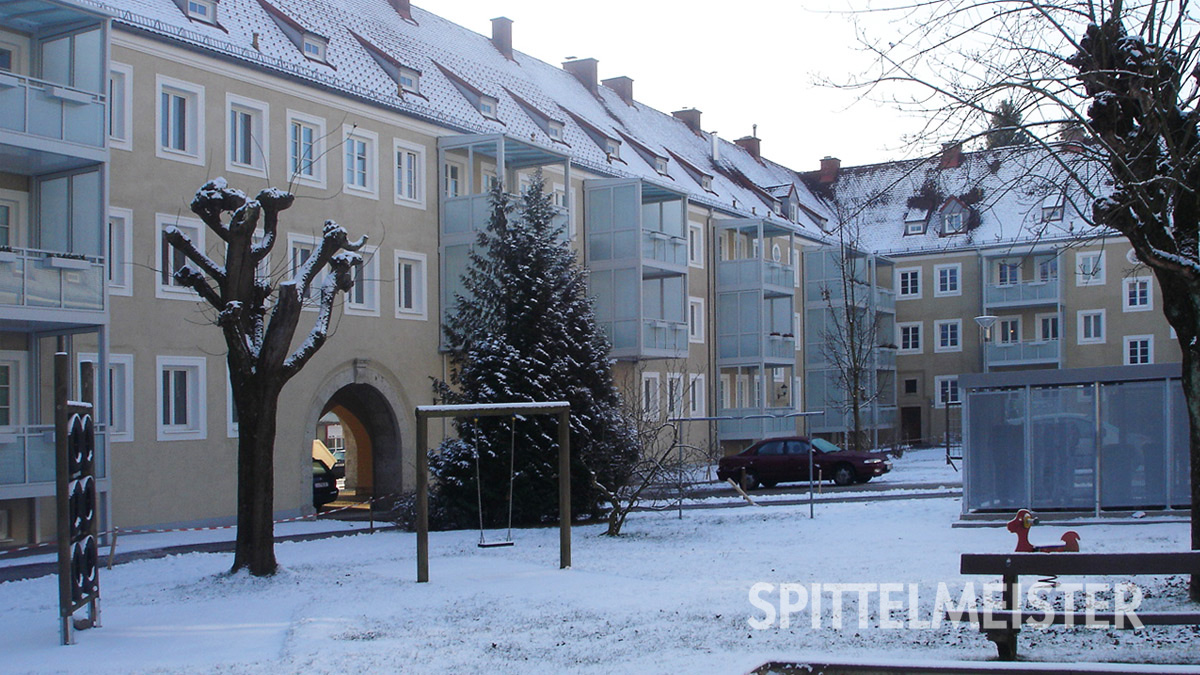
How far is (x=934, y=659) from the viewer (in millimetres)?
8586

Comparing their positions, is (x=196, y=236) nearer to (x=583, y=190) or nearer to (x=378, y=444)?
(x=378, y=444)

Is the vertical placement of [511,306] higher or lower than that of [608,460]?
higher

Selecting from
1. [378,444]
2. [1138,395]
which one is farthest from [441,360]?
[1138,395]

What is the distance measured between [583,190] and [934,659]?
2953 centimetres

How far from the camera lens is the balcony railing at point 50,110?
1894 centimetres

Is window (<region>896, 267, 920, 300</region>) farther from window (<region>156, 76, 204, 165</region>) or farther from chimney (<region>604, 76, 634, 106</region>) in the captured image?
window (<region>156, 76, 204, 165</region>)

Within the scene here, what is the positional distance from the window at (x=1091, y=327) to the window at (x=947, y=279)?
227 inches

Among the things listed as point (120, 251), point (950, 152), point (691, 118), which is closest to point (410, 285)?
point (120, 251)

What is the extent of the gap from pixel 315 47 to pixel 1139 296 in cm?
3831

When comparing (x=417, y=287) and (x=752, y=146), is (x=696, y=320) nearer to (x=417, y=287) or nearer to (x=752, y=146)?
(x=417, y=287)

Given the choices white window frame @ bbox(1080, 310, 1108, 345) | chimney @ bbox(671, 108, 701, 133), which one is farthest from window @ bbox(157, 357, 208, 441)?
white window frame @ bbox(1080, 310, 1108, 345)

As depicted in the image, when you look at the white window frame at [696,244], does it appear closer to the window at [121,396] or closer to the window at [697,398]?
the window at [697,398]

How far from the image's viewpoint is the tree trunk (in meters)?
14.3

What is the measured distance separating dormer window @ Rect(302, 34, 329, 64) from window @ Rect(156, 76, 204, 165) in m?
4.73
